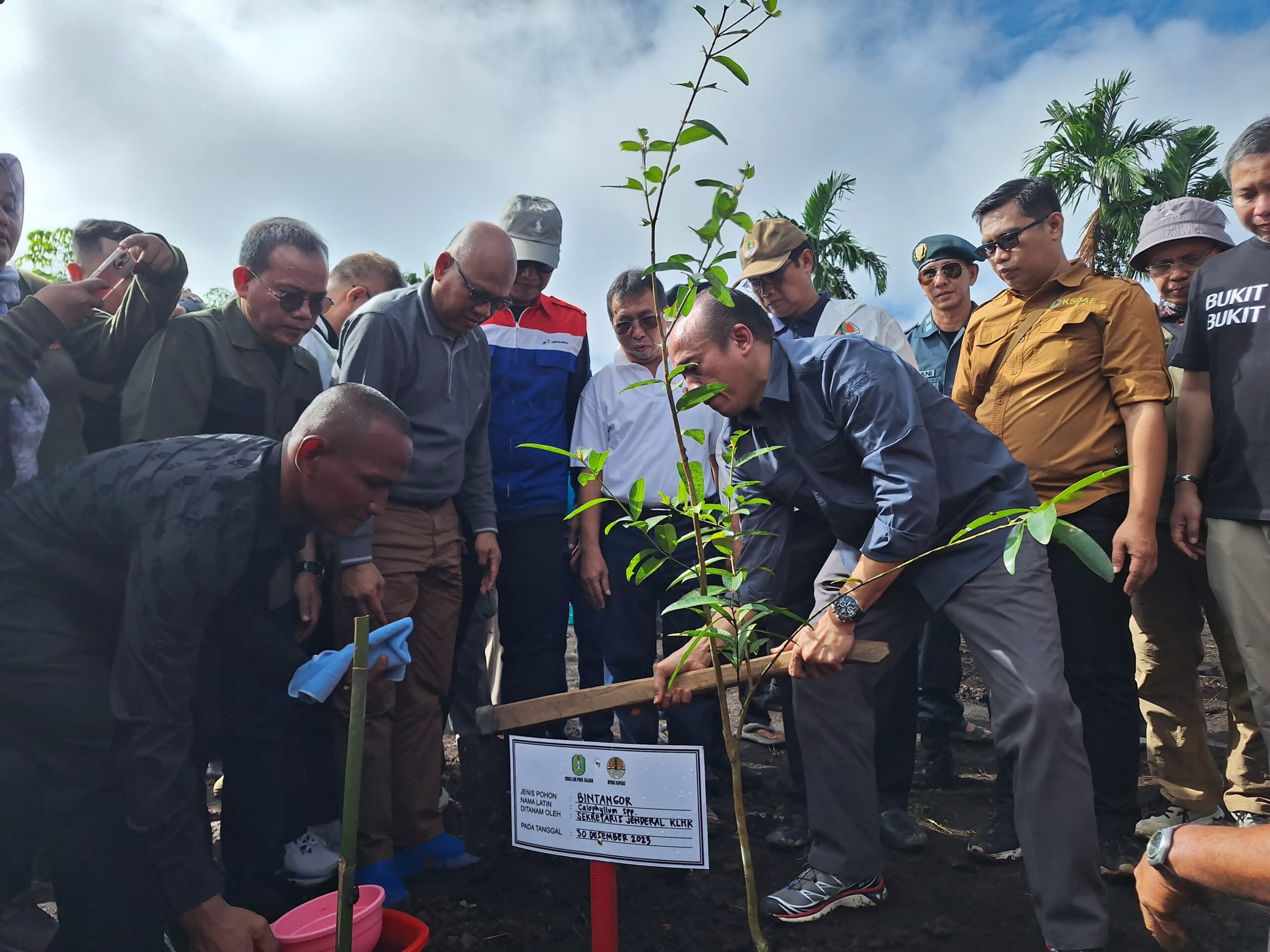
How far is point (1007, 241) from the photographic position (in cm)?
319

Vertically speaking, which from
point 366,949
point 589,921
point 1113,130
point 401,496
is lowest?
point 589,921

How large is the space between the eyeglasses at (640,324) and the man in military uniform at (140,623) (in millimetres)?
1898

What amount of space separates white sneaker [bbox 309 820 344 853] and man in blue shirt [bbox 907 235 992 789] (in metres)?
2.48

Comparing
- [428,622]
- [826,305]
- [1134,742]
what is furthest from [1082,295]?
[428,622]

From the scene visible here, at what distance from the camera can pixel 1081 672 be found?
3.03 meters

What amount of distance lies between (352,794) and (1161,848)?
141cm

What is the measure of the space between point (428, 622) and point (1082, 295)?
8.76 ft

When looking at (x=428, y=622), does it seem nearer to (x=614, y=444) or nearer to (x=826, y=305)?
(x=614, y=444)

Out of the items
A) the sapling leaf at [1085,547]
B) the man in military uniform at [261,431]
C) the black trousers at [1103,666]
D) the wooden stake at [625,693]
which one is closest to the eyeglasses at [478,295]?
the man in military uniform at [261,431]

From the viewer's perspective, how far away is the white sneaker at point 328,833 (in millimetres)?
3219

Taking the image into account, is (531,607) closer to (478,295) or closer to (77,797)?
(478,295)

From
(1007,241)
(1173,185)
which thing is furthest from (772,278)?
→ (1173,185)

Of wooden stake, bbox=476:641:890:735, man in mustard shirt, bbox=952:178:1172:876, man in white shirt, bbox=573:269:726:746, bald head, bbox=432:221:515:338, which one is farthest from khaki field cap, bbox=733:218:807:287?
wooden stake, bbox=476:641:890:735

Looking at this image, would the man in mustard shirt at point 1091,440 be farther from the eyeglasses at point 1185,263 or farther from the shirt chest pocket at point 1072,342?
the eyeglasses at point 1185,263
